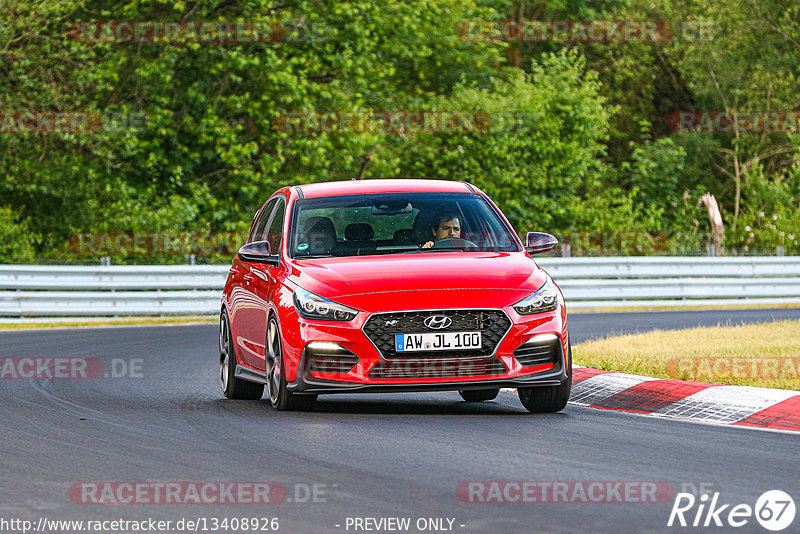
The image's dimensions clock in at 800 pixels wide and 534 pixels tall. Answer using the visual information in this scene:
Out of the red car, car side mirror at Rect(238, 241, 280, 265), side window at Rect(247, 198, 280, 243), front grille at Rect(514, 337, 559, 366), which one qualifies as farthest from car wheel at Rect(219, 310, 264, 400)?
front grille at Rect(514, 337, 559, 366)

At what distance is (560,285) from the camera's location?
27.7 meters

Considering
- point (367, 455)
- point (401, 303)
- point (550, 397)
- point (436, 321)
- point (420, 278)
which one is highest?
point (420, 278)

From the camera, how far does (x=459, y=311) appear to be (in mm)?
9852

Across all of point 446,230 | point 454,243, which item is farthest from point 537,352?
point 446,230

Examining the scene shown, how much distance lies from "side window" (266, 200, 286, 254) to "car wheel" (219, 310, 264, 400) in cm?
94

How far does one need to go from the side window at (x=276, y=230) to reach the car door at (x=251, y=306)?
0.15m

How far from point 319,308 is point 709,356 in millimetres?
5052

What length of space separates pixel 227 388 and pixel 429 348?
119 inches

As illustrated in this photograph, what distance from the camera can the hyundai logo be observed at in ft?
32.2

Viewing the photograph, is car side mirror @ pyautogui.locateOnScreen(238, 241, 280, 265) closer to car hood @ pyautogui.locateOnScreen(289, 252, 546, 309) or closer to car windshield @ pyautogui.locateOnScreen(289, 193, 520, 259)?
car windshield @ pyautogui.locateOnScreen(289, 193, 520, 259)

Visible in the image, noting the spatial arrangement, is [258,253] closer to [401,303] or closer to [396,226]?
[396,226]

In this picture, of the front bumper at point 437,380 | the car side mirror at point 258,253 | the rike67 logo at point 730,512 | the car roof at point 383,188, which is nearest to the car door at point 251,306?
the car side mirror at point 258,253

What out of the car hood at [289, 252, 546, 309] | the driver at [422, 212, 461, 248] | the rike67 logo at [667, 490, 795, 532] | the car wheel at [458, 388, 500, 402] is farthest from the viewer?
the car wheel at [458, 388, 500, 402]

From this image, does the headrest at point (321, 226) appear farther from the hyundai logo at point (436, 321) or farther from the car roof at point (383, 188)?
the hyundai logo at point (436, 321)
